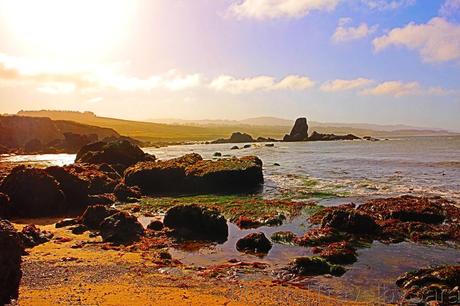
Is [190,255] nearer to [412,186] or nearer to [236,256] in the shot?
[236,256]

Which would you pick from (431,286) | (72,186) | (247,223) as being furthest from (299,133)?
(431,286)

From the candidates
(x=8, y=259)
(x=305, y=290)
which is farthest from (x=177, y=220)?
(x=8, y=259)

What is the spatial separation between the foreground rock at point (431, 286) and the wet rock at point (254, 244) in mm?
6094

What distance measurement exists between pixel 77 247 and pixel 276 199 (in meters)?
16.8

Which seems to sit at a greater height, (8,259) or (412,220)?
(8,259)

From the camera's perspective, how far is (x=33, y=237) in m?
19.6

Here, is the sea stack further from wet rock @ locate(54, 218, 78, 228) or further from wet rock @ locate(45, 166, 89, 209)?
wet rock @ locate(54, 218, 78, 228)

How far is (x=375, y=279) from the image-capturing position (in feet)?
47.7

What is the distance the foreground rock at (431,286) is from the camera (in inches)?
490

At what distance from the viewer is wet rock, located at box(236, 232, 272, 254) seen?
18366 millimetres

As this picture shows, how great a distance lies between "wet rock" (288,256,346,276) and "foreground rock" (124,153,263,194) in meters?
22.2

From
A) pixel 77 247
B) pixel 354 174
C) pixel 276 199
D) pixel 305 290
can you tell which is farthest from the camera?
pixel 354 174

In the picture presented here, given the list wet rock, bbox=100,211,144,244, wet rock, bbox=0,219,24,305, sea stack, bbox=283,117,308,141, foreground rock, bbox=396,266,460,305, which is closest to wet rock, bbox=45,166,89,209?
wet rock, bbox=100,211,144,244

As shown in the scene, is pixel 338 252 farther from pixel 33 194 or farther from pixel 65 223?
pixel 33 194
